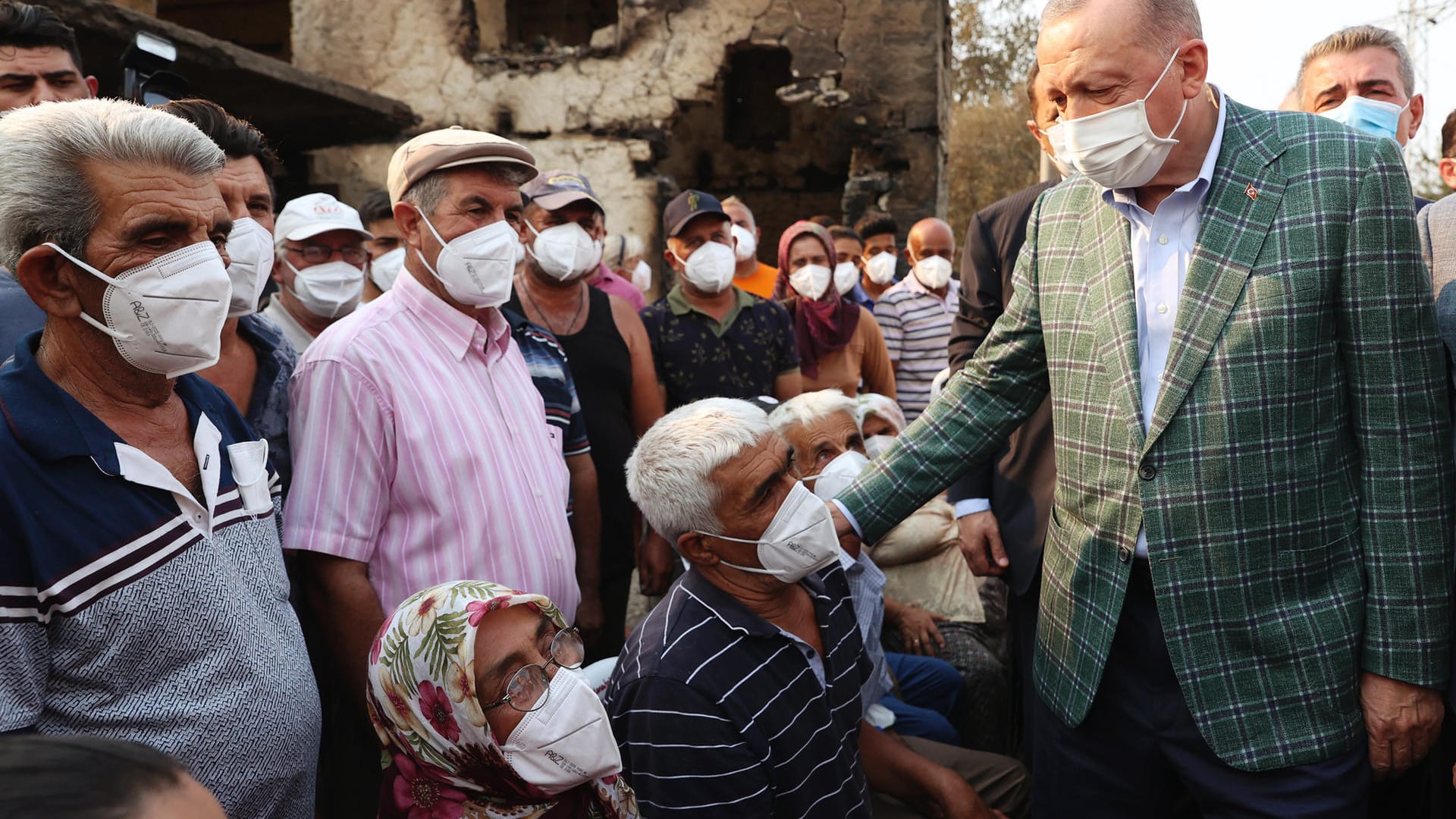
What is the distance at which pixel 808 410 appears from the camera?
3404mm

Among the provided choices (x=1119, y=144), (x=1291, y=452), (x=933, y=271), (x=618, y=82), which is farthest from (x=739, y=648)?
(x=618, y=82)

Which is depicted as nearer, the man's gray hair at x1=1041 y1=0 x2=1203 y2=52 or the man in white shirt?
the man's gray hair at x1=1041 y1=0 x2=1203 y2=52

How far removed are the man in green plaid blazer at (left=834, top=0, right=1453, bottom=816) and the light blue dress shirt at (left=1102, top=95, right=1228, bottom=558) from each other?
11 millimetres

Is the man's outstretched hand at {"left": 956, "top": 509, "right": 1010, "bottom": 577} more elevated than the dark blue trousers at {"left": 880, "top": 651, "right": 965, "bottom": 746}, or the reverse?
the man's outstretched hand at {"left": 956, "top": 509, "right": 1010, "bottom": 577}

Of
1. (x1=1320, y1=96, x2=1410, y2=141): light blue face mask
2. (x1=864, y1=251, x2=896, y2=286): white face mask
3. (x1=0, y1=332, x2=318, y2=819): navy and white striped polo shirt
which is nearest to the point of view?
(x1=0, y1=332, x2=318, y2=819): navy and white striped polo shirt

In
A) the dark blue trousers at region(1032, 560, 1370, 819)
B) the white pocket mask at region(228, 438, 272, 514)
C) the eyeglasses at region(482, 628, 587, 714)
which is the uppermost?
the white pocket mask at region(228, 438, 272, 514)

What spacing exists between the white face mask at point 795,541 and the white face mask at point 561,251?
1911 mm

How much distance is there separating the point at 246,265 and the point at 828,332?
3.56m

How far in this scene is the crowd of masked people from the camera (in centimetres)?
157

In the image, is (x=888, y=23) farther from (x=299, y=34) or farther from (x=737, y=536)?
(x=737, y=536)

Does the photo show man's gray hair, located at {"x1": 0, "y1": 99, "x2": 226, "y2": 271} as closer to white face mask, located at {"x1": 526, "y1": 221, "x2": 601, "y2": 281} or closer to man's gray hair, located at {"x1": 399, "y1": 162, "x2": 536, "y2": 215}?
man's gray hair, located at {"x1": 399, "y1": 162, "x2": 536, "y2": 215}

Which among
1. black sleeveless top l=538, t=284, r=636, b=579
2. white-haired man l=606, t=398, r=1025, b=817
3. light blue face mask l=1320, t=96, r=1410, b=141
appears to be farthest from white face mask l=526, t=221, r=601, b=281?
light blue face mask l=1320, t=96, r=1410, b=141

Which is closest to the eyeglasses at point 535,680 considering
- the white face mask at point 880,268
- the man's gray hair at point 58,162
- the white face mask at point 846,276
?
the man's gray hair at point 58,162

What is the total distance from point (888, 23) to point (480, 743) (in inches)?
368
